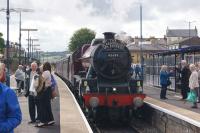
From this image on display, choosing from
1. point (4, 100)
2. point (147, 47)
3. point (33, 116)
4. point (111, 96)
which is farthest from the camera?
point (147, 47)

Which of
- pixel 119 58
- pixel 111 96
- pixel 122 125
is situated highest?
pixel 119 58

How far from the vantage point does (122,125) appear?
18.9 m

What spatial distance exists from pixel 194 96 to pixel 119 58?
3.77 meters

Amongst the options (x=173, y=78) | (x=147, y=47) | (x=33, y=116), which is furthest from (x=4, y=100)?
(x=147, y=47)

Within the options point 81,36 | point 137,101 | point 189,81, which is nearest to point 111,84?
point 137,101

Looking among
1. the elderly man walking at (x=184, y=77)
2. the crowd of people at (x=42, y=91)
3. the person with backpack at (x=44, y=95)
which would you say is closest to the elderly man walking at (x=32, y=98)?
the crowd of people at (x=42, y=91)

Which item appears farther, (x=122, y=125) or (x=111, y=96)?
(x=122, y=125)

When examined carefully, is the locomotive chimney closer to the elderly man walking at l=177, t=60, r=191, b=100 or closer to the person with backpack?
the person with backpack

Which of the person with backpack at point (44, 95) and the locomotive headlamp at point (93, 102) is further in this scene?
the locomotive headlamp at point (93, 102)

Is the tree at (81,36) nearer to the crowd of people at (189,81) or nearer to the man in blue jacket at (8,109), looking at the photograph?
the crowd of people at (189,81)

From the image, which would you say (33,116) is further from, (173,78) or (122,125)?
(173,78)

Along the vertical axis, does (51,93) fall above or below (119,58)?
below

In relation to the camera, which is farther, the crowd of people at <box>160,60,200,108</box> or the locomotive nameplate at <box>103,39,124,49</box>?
the crowd of people at <box>160,60,200,108</box>

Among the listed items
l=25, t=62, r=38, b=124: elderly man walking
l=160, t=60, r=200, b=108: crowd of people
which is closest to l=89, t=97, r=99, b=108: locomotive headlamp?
l=25, t=62, r=38, b=124: elderly man walking
